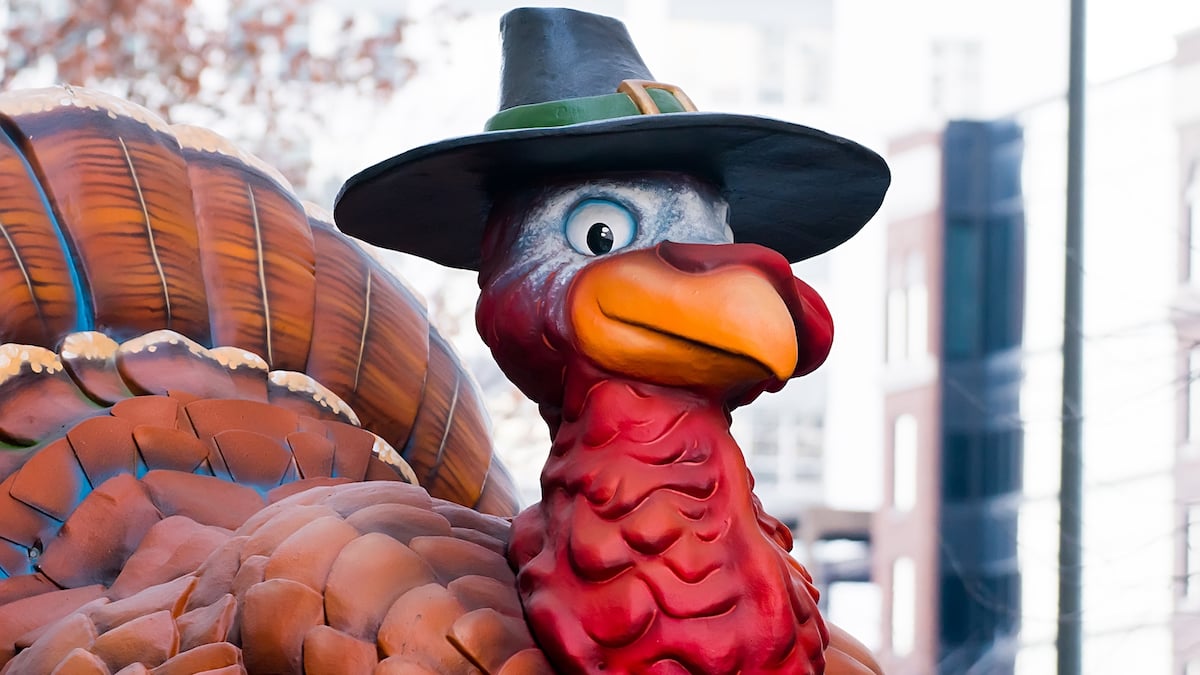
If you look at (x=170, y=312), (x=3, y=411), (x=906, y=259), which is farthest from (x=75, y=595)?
(x=906, y=259)

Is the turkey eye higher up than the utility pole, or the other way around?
the turkey eye

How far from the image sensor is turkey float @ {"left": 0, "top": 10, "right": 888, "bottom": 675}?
1.24m

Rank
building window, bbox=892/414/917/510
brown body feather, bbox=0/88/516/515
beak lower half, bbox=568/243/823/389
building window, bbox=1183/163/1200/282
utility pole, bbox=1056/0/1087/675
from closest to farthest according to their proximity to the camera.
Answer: beak lower half, bbox=568/243/823/389, brown body feather, bbox=0/88/516/515, utility pole, bbox=1056/0/1087/675, building window, bbox=1183/163/1200/282, building window, bbox=892/414/917/510

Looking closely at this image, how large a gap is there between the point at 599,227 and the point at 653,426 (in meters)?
0.17

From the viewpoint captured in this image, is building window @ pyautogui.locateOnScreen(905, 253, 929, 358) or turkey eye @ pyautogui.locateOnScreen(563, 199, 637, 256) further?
building window @ pyautogui.locateOnScreen(905, 253, 929, 358)

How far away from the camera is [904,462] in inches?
436

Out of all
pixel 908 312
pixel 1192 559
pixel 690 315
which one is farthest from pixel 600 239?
pixel 908 312

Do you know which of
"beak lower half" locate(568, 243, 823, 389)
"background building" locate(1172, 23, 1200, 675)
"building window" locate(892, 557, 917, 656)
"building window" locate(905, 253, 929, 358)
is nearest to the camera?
"beak lower half" locate(568, 243, 823, 389)

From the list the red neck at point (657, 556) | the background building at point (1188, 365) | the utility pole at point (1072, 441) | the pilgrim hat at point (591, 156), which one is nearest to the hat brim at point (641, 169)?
the pilgrim hat at point (591, 156)

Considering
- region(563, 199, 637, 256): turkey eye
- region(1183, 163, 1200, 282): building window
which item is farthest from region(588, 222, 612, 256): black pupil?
region(1183, 163, 1200, 282): building window

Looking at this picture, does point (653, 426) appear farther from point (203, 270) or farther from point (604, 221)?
point (203, 270)

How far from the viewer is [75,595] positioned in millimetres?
1570

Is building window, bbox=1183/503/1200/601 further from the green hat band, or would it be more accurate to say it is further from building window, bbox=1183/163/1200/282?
the green hat band

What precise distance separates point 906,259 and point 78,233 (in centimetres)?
979
